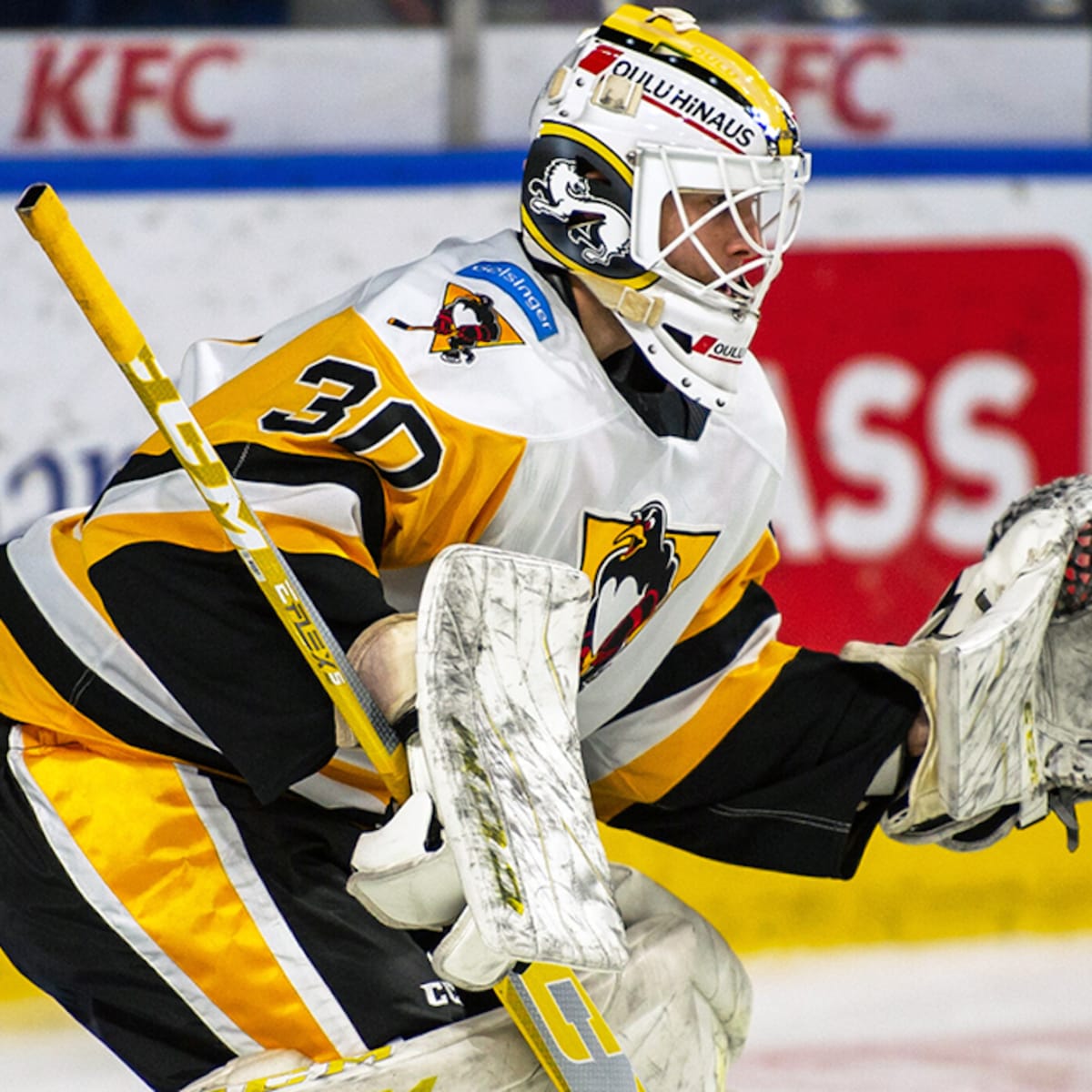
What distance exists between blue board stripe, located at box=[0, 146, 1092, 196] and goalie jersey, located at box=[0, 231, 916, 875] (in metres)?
1.17

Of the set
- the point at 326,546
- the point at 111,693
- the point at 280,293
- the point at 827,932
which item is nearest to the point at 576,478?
the point at 326,546

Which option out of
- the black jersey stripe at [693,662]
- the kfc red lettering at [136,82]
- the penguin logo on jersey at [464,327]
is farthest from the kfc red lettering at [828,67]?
the penguin logo on jersey at [464,327]

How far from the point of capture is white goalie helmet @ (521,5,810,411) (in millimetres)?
2047

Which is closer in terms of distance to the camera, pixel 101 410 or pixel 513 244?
pixel 513 244

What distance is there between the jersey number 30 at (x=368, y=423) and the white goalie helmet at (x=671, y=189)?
11.7 inches

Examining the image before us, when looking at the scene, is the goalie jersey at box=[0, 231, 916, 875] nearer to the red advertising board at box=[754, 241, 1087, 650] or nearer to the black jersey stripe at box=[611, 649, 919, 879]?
the black jersey stripe at box=[611, 649, 919, 879]

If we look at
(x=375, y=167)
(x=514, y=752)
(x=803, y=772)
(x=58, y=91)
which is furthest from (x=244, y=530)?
(x=58, y=91)

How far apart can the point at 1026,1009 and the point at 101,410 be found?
170cm

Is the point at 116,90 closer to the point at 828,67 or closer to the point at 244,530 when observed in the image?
the point at 828,67

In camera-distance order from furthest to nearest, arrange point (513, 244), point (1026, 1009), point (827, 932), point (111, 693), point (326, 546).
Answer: point (827, 932), point (1026, 1009), point (513, 244), point (111, 693), point (326, 546)

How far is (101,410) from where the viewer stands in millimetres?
3201

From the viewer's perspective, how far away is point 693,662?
2311 millimetres

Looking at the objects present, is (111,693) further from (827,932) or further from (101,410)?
(827,932)

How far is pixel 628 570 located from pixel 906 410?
59.8 inches
